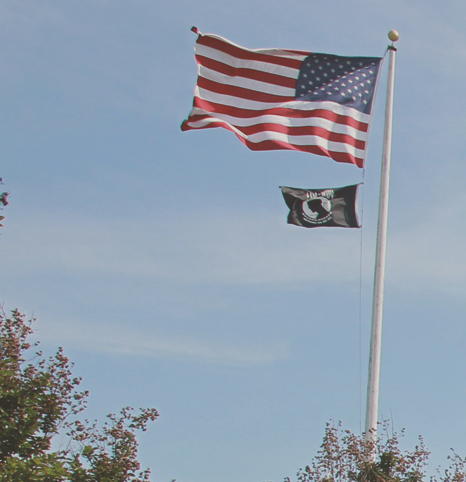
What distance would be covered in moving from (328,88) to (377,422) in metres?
6.50

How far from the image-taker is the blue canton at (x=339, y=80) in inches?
612

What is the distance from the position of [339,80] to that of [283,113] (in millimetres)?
1324

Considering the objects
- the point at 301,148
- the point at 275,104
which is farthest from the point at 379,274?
the point at 275,104

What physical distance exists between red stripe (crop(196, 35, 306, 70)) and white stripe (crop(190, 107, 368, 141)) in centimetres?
133

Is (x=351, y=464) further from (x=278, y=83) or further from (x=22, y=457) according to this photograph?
(x=278, y=83)

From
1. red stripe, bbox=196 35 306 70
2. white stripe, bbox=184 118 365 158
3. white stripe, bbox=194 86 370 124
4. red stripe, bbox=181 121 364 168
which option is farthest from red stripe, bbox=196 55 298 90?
red stripe, bbox=181 121 364 168

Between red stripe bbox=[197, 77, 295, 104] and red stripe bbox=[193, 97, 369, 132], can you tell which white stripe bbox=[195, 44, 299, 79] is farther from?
red stripe bbox=[193, 97, 369, 132]

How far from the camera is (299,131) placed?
15.2 metres

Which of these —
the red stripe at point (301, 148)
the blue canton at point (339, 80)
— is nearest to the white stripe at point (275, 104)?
the blue canton at point (339, 80)

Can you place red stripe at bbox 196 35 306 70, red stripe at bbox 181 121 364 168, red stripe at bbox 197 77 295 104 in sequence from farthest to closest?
red stripe at bbox 196 35 306 70
red stripe at bbox 197 77 295 104
red stripe at bbox 181 121 364 168

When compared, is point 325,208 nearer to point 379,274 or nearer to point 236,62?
point 379,274

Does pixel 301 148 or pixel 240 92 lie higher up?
pixel 240 92

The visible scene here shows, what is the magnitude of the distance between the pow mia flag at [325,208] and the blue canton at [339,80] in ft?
7.04

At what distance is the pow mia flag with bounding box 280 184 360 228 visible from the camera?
14227mm
